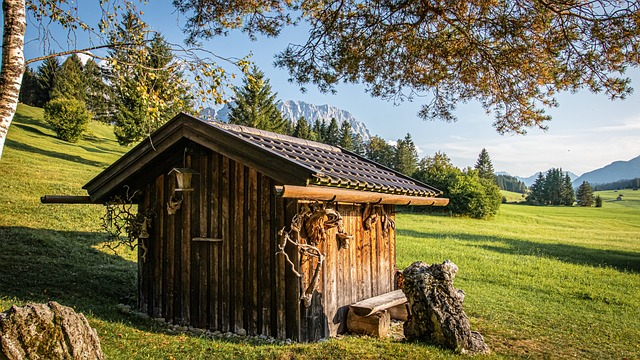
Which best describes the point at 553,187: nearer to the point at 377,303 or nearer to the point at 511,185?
the point at 511,185

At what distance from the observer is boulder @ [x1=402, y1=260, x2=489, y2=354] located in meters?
6.77

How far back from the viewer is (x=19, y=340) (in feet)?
11.8

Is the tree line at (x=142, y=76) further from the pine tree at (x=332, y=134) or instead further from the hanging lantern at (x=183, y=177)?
the pine tree at (x=332, y=134)

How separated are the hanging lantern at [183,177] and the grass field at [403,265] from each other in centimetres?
240

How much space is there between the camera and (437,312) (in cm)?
693

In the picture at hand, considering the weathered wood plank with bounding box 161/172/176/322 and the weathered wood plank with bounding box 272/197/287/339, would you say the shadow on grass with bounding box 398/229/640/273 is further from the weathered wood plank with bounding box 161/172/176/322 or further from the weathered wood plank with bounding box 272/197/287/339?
the weathered wood plank with bounding box 161/172/176/322

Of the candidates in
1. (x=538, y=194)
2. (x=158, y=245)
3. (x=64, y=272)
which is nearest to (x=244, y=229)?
(x=158, y=245)

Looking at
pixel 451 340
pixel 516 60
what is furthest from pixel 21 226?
pixel 516 60

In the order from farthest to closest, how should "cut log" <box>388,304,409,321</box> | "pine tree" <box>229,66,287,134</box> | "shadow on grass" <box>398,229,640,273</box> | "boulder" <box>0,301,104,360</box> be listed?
"pine tree" <box>229,66,287,134</box> < "shadow on grass" <box>398,229,640,273</box> < "cut log" <box>388,304,409,321</box> < "boulder" <box>0,301,104,360</box>

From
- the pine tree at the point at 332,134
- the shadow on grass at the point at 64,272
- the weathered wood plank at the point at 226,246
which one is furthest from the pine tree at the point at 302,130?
the weathered wood plank at the point at 226,246

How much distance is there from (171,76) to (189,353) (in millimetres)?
4098

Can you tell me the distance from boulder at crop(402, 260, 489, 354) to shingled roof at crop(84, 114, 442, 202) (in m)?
1.83

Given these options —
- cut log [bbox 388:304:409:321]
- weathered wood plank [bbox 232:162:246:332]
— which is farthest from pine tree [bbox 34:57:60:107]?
cut log [bbox 388:304:409:321]

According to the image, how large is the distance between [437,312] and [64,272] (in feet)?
27.3
